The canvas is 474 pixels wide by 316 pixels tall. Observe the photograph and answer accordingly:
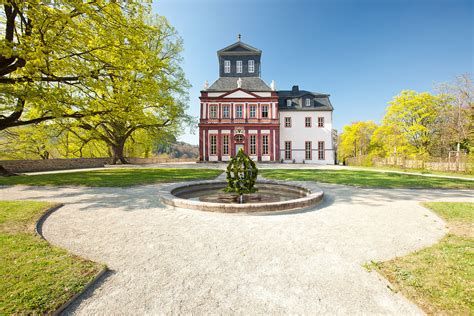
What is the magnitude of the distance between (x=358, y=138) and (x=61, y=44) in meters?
45.4

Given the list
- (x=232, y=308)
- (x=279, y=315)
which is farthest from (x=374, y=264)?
(x=232, y=308)

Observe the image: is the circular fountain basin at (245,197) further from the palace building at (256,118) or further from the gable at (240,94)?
the gable at (240,94)

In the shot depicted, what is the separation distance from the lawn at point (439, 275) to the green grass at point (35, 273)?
369 centimetres

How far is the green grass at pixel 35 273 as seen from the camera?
188 centimetres

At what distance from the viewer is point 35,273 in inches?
93.2

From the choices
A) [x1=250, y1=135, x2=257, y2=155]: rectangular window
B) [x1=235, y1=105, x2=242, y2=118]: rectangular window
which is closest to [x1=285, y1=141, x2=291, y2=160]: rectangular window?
[x1=250, y1=135, x2=257, y2=155]: rectangular window

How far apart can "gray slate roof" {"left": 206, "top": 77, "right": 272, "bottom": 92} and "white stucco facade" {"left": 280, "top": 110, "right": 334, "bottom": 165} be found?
5.21m

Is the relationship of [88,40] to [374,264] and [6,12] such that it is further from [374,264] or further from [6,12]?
[374,264]

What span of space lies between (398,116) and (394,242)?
106 ft

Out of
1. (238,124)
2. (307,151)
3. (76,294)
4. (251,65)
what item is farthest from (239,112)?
(76,294)

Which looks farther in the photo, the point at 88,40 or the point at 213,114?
the point at 213,114

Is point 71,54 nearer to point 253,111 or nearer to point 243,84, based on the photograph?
point 253,111

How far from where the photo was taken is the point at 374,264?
2.78m

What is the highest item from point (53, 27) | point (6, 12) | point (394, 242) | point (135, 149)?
point (6, 12)
